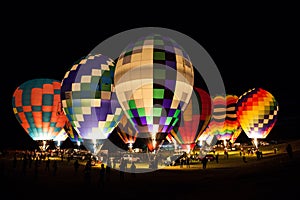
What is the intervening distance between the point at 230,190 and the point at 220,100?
30.6 metres

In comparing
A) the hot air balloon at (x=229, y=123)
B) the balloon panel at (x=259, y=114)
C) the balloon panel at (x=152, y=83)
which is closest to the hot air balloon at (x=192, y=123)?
the balloon panel at (x=259, y=114)

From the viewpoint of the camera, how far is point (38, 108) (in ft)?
90.9

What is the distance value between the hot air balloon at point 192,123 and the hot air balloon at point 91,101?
6432 mm

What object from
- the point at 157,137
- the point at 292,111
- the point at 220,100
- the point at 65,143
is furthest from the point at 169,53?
the point at 292,111

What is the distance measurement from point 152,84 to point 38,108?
1314 centimetres

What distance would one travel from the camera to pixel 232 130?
39.8m

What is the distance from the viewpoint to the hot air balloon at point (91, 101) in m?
21.5

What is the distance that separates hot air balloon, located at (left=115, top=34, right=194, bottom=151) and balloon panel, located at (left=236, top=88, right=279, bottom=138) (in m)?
11.4

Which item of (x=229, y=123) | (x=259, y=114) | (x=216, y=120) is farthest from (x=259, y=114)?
(x=229, y=123)

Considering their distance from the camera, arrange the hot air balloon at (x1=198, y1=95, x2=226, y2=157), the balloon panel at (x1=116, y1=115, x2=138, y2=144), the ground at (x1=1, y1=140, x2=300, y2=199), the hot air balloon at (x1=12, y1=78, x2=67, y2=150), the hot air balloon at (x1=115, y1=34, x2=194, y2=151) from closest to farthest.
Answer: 1. the ground at (x1=1, y1=140, x2=300, y2=199)
2. the hot air balloon at (x1=115, y1=34, x2=194, y2=151)
3. the hot air balloon at (x1=12, y1=78, x2=67, y2=150)
4. the balloon panel at (x1=116, y1=115, x2=138, y2=144)
5. the hot air balloon at (x1=198, y1=95, x2=226, y2=157)

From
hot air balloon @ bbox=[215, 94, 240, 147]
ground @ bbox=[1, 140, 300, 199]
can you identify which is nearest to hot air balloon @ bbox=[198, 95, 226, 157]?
hot air balloon @ bbox=[215, 94, 240, 147]

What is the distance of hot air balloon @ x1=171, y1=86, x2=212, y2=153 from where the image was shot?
2625 cm

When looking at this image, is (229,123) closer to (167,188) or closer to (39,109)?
(39,109)

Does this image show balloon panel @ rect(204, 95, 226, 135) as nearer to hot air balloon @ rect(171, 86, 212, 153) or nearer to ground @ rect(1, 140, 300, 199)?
hot air balloon @ rect(171, 86, 212, 153)
